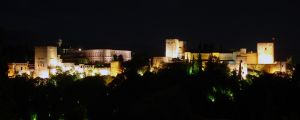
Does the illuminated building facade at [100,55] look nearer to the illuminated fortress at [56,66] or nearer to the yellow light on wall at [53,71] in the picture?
the illuminated fortress at [56,66]

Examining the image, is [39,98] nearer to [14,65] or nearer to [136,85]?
[136,85]

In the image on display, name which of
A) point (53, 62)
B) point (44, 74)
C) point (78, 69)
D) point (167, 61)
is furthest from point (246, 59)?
point (53, 62)

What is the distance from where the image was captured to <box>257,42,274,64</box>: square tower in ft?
114

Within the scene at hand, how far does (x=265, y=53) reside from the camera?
3500cm

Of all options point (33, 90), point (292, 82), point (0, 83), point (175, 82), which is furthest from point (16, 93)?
point (292, 82)

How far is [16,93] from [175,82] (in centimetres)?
842

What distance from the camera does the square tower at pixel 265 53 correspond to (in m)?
34.8

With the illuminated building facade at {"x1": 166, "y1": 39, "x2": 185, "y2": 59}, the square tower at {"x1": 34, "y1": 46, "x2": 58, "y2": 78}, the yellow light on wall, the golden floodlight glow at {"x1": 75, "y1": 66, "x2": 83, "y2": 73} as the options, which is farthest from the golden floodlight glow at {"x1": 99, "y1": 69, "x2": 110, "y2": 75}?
the illuminated building facade at {"x1": 166, "y1": 39, "x2": 185, "y2": 59}

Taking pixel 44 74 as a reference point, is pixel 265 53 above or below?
above

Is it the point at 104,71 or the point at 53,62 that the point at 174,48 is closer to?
the point at 104,71

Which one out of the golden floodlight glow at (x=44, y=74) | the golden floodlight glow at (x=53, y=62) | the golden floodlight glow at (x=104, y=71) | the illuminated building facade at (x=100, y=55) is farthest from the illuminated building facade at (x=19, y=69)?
the illuminated building facade at (x=100, y=55)

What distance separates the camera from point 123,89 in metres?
25.2

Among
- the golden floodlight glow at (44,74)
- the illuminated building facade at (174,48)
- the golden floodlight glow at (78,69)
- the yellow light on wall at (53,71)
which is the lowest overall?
the golden floodlight glow at (44,74)

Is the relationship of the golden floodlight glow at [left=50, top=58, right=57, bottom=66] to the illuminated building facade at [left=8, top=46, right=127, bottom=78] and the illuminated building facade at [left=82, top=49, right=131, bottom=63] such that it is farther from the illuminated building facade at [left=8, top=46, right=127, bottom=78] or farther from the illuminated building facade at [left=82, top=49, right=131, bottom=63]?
the illuminated building facade at [left=82, top=49, right=131, bottom=63]
